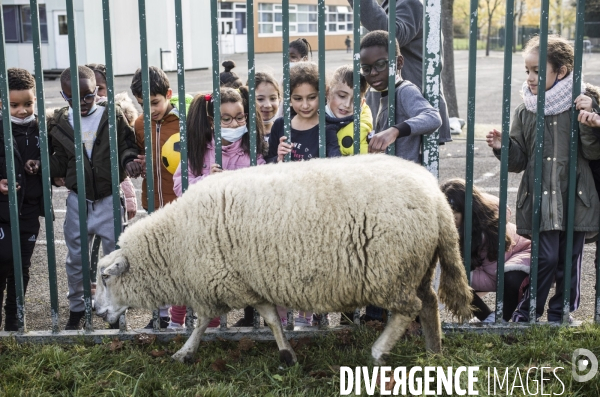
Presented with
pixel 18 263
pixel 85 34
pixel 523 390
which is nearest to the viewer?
pixel 523 390

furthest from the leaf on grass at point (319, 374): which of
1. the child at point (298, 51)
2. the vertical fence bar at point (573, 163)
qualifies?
the child at point (298, 51)

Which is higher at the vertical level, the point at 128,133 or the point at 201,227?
the point at 128,133

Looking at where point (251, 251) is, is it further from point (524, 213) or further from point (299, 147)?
point (524, 213)

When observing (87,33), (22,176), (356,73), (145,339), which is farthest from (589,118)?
(87,33)

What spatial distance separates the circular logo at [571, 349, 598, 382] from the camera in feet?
10.4

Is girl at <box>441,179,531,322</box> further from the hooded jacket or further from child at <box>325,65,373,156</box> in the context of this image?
the hooded jacket

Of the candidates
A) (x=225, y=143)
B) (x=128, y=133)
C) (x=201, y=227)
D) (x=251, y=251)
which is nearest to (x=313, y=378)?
(x=251, y=251)

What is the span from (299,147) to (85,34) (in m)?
25.4

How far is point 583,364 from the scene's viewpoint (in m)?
3.28

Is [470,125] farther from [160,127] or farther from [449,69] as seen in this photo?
[449,69]

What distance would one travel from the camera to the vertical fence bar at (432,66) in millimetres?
3703

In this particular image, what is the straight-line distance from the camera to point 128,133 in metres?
4.52

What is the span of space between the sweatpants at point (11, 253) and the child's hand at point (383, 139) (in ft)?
7.36

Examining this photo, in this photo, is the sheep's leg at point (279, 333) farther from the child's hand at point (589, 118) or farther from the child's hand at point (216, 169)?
the child's hand at point (589, 118)
